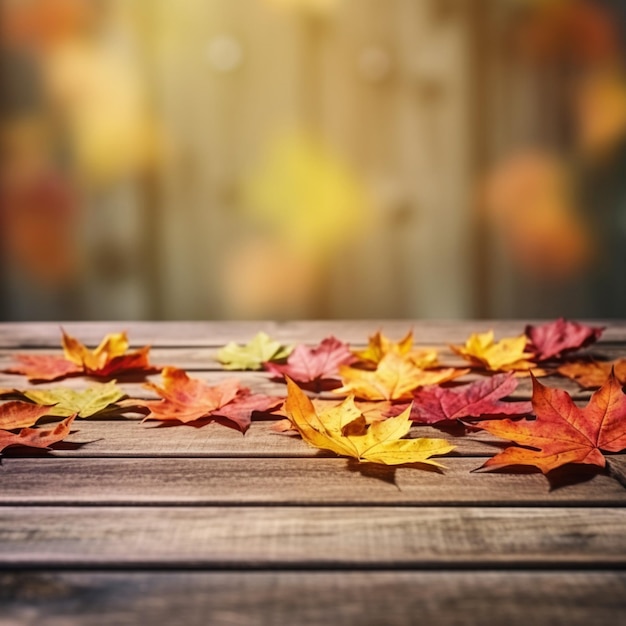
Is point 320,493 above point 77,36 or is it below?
below

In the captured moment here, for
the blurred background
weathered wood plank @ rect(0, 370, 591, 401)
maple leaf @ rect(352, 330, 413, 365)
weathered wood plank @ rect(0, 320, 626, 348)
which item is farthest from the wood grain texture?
the blurred background

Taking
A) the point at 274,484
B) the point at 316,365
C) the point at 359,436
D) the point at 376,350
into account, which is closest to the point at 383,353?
the point at 376,350

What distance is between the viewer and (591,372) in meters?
0.98

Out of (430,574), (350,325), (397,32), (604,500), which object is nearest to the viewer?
(430,574)

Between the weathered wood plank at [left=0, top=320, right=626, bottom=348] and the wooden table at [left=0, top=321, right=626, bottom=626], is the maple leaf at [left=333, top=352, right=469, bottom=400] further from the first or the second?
the weathered wood plank at [left=0, top=320, right=626, bottom=348]

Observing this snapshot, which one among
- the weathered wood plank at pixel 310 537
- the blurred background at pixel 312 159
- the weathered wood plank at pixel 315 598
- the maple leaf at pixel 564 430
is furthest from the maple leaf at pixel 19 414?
the blurred background at pixel 312 159

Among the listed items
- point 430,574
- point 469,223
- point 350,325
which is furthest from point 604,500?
point 469,223

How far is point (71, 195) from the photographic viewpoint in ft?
8.36

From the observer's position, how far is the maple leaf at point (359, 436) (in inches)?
26.1

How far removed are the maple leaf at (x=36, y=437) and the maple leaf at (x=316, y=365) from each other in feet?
1.01

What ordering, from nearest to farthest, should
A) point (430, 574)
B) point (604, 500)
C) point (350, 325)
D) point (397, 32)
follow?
point (430, 574)
point (604, 500)
point (350, 325)
point (397, 32)

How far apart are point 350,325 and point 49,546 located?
3.04 feet

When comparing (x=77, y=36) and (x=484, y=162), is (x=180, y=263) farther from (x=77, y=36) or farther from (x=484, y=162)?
(x=484, y=162)

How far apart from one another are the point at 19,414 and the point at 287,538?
1.31 feet
